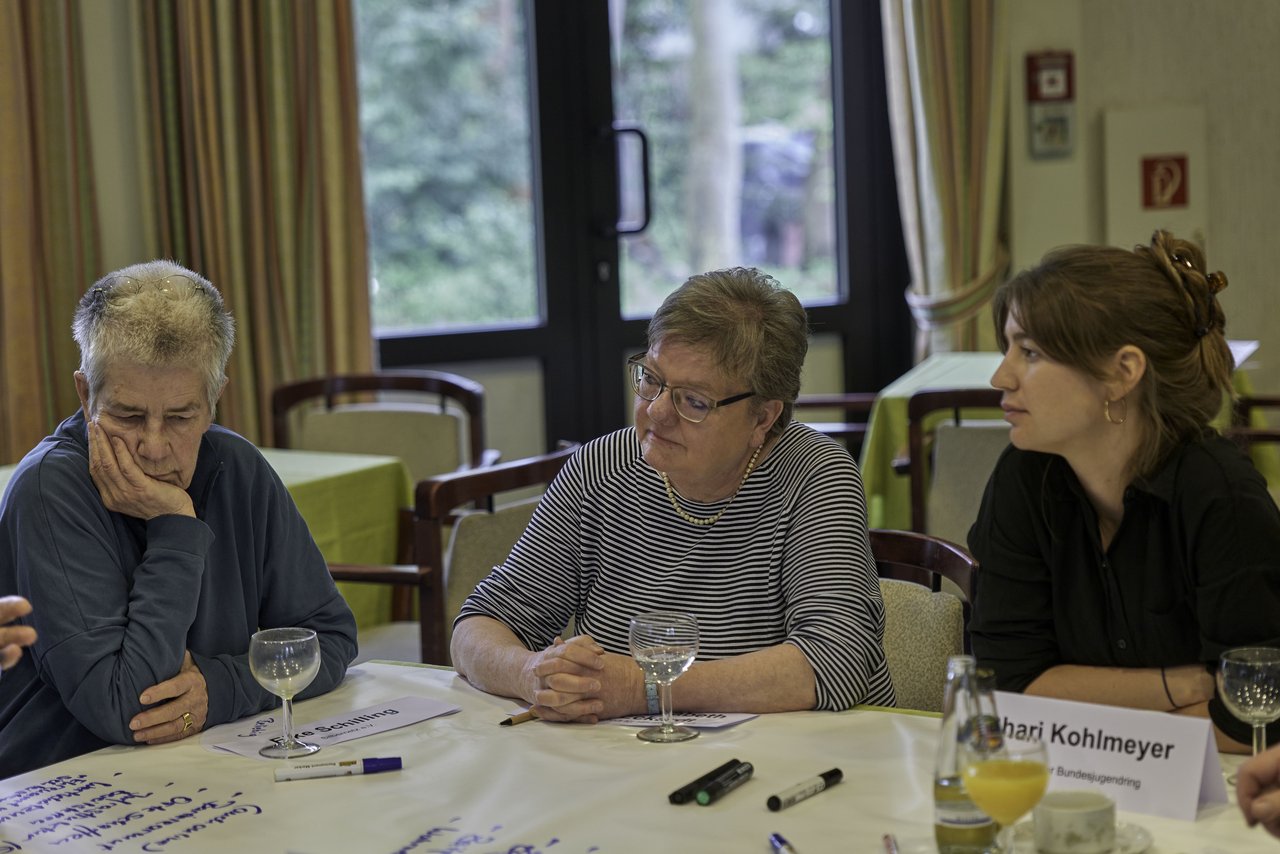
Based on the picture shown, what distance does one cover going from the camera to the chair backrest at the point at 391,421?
412 cm

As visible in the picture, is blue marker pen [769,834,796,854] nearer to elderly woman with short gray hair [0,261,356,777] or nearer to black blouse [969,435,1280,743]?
black blouse [969,435,1280,743]

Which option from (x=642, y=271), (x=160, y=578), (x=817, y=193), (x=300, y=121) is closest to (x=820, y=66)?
(x=817, y=193)

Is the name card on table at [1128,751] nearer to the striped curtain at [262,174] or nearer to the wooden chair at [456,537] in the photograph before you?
the wooden chair at [456,537]

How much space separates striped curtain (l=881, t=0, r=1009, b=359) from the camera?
18.7 ft

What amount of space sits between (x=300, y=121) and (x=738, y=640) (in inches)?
123

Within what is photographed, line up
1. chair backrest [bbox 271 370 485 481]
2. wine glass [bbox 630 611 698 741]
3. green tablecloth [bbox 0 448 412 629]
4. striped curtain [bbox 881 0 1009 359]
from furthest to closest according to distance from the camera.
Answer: striped curtain [bbox 881 0 1009 359] → chair backrest [bbox 271 370 485 481] → green tablecloth [bbox 0 448 412 629] → wine glass [bbox 630 611 698 741]

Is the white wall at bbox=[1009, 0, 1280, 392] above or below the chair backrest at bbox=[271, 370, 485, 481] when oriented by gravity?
above

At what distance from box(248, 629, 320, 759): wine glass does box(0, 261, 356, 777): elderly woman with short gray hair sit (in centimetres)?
15

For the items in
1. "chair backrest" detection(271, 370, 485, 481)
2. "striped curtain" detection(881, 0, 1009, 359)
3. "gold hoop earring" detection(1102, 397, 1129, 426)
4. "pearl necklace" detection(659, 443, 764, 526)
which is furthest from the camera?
"striped curtain" detection(881, 0, 1009, 359)

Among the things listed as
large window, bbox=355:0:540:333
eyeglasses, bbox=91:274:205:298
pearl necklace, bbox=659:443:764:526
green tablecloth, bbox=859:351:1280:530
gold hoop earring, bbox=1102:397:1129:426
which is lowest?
green tablecloth, bbox=859:351:1280:530

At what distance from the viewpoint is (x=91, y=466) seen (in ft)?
5.77

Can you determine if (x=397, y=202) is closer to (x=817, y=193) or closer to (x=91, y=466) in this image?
(x=817, y=193)

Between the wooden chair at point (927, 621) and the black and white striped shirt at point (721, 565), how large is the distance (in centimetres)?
10

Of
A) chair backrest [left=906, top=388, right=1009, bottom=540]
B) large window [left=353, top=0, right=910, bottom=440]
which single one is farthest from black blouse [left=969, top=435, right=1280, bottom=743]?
large window [left=353, top=0, right=910, bottom=440]
